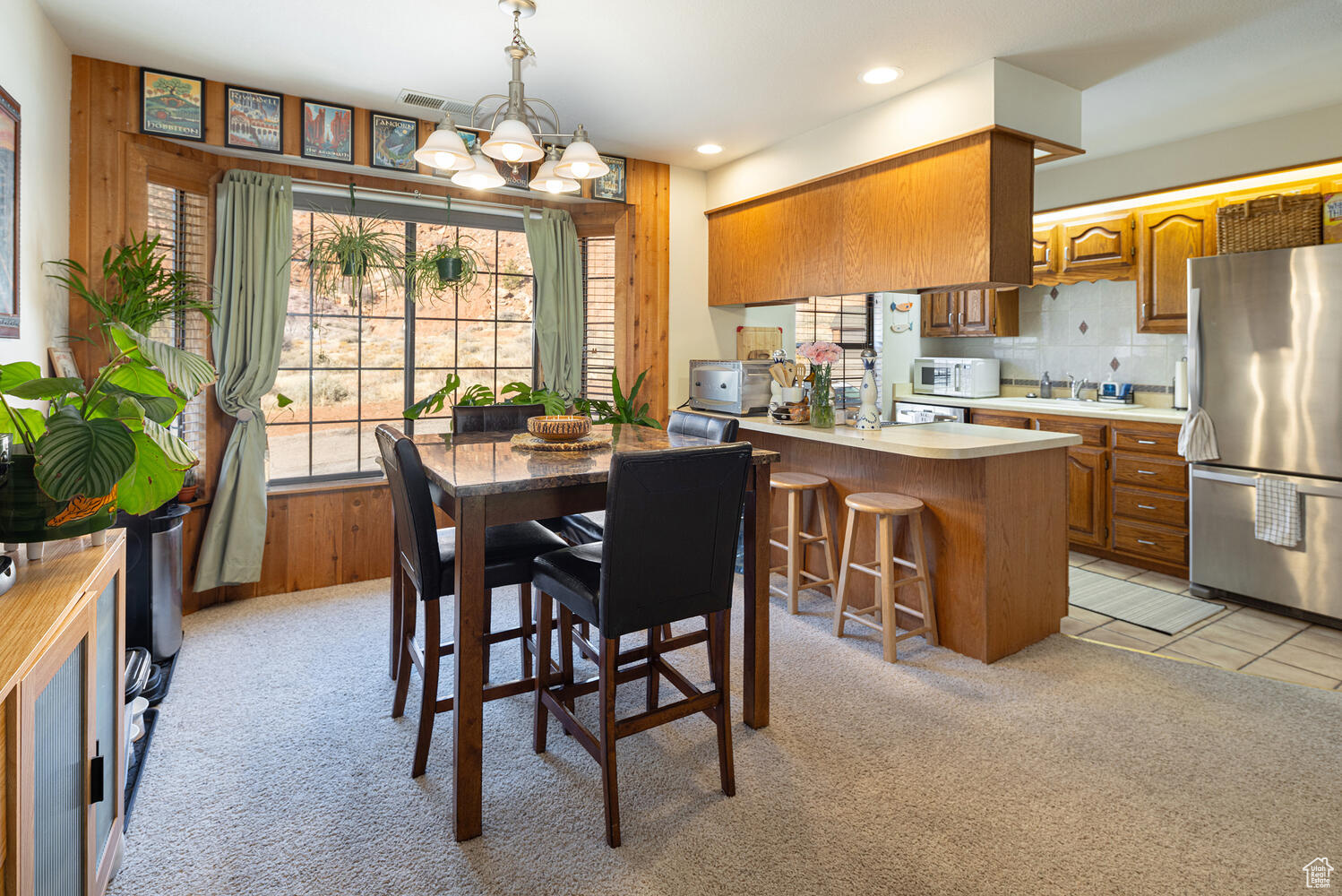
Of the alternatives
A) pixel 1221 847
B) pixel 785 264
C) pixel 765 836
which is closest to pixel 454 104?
pixel 785 264

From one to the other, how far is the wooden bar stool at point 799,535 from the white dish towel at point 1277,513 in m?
2.13

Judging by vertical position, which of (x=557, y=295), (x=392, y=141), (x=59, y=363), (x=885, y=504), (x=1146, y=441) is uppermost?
(x=392, y=141)

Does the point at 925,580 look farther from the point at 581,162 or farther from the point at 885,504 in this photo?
the point at 581,162

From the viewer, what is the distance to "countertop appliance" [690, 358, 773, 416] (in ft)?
14.2

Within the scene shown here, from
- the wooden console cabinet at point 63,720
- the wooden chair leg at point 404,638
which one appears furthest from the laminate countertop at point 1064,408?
the wooden console cabinet at point 63,720

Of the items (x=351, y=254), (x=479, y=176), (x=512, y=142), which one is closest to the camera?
(x=512, y=142)

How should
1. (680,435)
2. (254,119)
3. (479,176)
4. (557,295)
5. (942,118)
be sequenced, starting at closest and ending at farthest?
(479,176)
(680,435)
(942,118)
(254,119)
(557,295)

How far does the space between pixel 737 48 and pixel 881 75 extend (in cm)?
72

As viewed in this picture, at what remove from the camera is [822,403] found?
3.70 metres

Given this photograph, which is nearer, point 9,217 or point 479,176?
point 9,217

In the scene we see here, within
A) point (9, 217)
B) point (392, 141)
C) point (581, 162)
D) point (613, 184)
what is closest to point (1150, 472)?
point (613, 184)

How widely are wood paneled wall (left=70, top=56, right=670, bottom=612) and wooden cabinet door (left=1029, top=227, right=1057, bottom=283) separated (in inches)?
105

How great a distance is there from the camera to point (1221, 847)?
6.11ft

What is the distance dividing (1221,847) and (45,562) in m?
2.81
